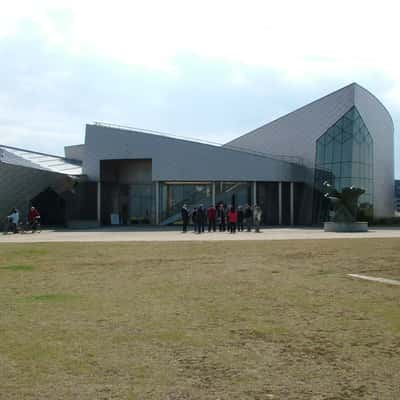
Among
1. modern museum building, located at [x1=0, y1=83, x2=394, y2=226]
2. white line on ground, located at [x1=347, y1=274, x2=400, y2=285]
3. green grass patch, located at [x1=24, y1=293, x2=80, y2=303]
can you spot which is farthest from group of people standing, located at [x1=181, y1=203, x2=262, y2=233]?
green grass patch, located at [x1=24, y1=293, x2=80, y2=303]

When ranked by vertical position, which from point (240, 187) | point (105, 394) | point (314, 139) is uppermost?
point (314, 139)

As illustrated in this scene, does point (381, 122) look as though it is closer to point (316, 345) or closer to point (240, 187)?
point (240, 187)

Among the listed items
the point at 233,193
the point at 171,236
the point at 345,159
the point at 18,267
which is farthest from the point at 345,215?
the point at 18,267

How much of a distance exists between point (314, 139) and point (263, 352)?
41888mm

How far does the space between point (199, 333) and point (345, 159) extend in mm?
39348

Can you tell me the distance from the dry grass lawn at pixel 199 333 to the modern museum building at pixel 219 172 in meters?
29.5

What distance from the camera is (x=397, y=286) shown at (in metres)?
9.70

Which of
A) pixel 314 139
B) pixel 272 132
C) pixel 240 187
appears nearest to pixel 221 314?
pixel 240 187

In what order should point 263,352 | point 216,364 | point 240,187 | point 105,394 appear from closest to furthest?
point 105,394
point 216,364
point 263,352
point 240,187

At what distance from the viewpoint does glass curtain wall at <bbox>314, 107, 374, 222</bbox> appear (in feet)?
144

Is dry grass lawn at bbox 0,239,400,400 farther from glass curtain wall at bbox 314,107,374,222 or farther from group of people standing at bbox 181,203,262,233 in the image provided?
glass curtain wall at bbox 314,107,374,222

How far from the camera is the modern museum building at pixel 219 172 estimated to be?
42.1 meters

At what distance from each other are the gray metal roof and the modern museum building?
0.63ft

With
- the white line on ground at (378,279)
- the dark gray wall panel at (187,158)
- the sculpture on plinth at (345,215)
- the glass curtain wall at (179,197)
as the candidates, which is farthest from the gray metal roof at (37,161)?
the white line on ground at (378,279)
